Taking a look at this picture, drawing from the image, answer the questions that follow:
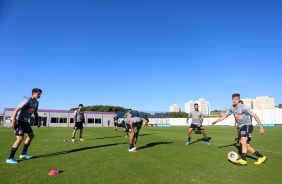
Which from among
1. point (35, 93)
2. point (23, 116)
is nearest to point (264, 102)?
point (35, 93)

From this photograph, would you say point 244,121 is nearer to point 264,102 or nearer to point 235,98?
point 235,98

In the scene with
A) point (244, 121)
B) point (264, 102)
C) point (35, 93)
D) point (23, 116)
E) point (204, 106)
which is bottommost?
point (244, 121)

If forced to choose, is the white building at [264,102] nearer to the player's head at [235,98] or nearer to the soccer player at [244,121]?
the soccer player at [244,121]


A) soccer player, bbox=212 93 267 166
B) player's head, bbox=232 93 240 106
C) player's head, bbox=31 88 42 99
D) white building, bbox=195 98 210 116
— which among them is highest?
white building, bbox=195 98 210 116

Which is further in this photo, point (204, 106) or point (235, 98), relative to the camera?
point (204, 106)

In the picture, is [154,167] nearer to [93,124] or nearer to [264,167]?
[264,167]

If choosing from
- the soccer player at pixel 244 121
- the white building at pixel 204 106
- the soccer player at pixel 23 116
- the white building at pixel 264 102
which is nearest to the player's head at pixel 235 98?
the soccer player at pixel 244 121

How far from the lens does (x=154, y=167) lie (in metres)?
5.48

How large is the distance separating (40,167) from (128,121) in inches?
176

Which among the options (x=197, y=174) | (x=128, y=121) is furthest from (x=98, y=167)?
(x=128, y=121)

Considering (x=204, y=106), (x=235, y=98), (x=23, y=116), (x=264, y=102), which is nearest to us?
(x=23, y=116)

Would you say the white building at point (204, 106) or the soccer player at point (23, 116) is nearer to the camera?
the soccer player at point (23, 116)

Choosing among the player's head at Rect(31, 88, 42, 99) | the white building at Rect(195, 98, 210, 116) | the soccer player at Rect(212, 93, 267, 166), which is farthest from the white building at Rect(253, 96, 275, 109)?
the player's head at Rect(31, 88, 42, 99)

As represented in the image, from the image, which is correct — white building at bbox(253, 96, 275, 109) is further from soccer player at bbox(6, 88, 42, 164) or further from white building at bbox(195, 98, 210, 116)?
soccer player at bbox(6, 88, 42, 164)
